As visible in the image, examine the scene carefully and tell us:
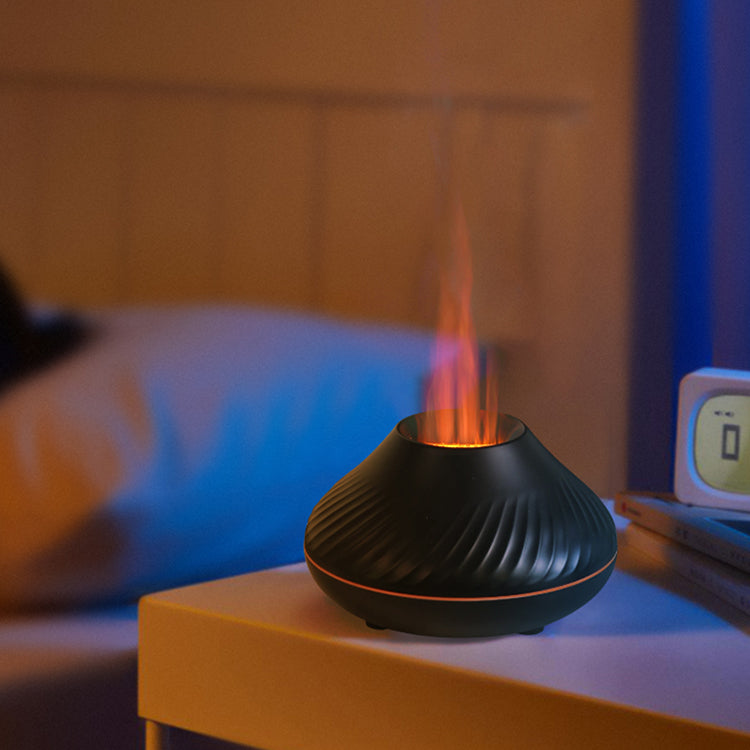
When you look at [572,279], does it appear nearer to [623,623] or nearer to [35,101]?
[623,623]

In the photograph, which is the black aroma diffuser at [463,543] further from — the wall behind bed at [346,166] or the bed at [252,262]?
the wall behind bed at [346,166]

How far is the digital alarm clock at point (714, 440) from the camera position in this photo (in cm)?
64

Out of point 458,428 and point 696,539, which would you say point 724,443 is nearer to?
point 696,539

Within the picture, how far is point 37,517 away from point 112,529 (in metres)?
0.06

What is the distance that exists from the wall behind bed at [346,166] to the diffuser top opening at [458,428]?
0.29 metres

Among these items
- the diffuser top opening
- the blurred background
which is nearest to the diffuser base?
the diffuser top opening

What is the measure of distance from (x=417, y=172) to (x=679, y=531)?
1.35 ft

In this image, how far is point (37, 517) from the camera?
0.66m

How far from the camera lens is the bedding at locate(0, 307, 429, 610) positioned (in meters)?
0.66

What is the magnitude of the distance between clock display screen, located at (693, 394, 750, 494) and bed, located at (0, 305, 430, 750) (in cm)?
31

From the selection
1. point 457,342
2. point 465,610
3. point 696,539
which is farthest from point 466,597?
point 457,342

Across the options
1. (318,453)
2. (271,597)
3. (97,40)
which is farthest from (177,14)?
(271,597)

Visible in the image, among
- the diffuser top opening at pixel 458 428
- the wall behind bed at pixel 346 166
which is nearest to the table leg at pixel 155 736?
the diffuser top opening at pixel 458 428

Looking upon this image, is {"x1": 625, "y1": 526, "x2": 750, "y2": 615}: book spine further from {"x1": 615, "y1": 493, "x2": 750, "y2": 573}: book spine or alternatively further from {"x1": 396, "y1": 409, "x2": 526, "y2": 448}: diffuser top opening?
{"x1": 396, "y1": 409, "x2": 526, "y2": 448}: diffuser top opening
